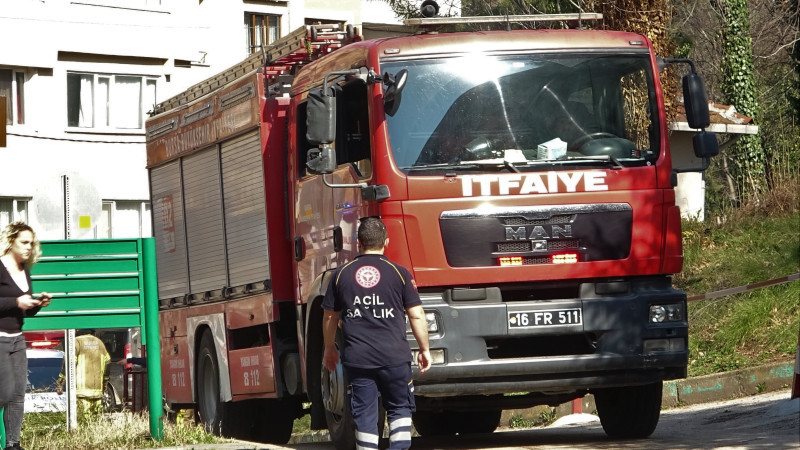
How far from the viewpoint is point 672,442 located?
436 inches

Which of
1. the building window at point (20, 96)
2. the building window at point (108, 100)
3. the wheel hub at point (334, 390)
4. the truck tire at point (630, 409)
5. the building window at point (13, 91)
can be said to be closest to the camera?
the wheel hub at point (334, 390)

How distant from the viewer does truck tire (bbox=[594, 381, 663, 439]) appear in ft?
39.0

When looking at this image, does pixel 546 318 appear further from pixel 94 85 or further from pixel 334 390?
pixel 94 85

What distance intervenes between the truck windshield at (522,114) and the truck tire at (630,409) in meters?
1.99

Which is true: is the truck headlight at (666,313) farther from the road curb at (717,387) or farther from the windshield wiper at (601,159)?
the road curb at (717,387)

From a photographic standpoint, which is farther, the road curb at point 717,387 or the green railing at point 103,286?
the road curb at point 717,387

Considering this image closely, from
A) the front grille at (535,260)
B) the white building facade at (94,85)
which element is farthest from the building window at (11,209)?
the front grille at (535,260)

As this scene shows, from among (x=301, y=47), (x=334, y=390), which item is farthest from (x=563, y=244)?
(x=301, y=47)

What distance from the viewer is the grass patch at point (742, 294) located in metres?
17.3

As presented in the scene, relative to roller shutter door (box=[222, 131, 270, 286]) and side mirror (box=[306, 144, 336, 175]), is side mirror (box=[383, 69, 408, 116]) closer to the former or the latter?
side mirror (box=[306, 144, 336, 175])

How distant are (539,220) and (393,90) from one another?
1377 millimetres

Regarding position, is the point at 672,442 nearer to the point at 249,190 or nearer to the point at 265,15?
the point at 249,190

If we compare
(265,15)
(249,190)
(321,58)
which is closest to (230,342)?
(249,190)

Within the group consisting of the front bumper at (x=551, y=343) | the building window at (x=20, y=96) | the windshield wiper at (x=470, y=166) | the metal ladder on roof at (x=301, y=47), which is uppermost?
the building window at (x=20, y=96)
